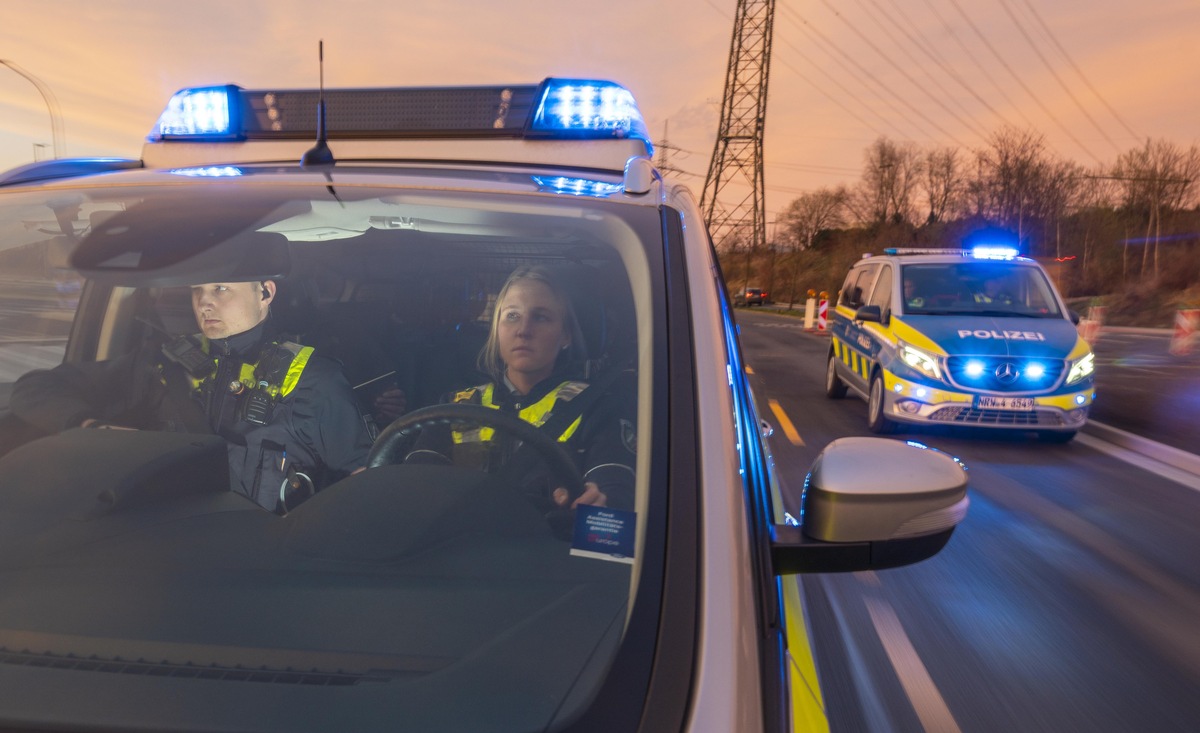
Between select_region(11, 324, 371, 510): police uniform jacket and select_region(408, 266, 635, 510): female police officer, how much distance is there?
254mm

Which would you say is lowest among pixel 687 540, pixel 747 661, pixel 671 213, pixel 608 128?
pixel 747 661

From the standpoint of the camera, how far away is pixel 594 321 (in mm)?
2135

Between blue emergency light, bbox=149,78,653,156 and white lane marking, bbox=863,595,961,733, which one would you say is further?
white lane marking, bbox=863,595,961,733

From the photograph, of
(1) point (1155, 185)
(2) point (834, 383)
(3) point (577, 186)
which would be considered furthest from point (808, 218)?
(3) point (577, 186)

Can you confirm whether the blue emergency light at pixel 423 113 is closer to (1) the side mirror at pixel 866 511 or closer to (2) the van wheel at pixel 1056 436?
(1) the side mirror at pixel 866 511

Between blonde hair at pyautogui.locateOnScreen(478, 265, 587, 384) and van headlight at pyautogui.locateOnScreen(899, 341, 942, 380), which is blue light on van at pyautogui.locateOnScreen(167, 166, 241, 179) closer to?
blonde hair at pyautogui.locateOnScreen(478, 265, 587, 384)

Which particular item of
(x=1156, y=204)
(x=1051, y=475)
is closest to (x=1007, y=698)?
(x=1051, y=475)

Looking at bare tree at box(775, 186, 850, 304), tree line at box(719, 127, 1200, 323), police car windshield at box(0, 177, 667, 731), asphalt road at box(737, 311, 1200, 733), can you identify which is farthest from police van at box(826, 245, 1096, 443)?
bare tree at box(775, 186, 850, 304)

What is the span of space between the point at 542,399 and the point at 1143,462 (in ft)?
26.4

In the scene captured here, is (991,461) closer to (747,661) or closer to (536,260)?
(536,260)

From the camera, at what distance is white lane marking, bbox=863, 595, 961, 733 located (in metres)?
3.29

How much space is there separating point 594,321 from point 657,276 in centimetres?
35

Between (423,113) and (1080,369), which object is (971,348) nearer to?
(1080,369)

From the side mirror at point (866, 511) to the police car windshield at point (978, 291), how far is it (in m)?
8.92
